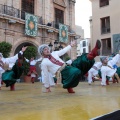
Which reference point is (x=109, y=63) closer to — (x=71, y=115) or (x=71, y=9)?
(x=71, y=115)

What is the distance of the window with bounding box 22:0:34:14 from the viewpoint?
17.4 m

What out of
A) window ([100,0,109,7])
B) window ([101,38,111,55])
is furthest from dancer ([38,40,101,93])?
window ([100,0,109,7])

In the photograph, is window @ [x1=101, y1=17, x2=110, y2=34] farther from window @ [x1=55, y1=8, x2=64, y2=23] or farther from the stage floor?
the stage floor

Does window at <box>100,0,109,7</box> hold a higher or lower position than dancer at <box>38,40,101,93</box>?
higher

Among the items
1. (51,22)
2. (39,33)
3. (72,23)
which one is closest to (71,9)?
(72,23)

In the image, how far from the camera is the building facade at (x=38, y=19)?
1559 cm

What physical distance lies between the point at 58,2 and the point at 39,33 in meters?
4.23

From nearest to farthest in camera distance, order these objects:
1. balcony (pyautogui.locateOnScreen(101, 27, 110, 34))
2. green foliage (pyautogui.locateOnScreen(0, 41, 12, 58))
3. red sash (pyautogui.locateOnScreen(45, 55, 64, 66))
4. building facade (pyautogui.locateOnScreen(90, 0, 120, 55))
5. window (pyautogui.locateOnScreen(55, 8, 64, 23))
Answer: red sash (pyautogui.locateOnScreen(45, 55, 64, 66)) → green foliage (pyautogui.locateOnScreen(0, 41, 12, 58)) → window (pyautogui.locateOnScreen(55, 8, 64, 23)) → building facade (pyautogui.locateOnScreen(90, 0, 120, 55)) → balcony (pyautogui.locateOnScreen(101, 27, 110, 34))

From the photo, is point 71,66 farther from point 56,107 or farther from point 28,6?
point 28,6

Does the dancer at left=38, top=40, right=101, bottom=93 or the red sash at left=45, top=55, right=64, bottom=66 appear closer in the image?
the dancer at left=38, top=40, right=101, bottom=93

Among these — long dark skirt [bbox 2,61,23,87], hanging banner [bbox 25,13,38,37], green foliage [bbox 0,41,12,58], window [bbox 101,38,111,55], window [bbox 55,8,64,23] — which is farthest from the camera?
window [bbox 101,38,111,55]

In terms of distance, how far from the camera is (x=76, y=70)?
17.4 feet

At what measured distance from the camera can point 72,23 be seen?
21.9m

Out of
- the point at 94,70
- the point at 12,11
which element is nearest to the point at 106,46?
the point at 12,11
